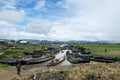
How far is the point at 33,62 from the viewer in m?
57.7

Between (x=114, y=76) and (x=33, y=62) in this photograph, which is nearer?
(x=114, y=76)

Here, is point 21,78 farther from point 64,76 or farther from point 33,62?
point 33,62

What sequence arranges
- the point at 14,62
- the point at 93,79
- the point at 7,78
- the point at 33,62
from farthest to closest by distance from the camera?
the point at 33,62, the point at 14,62, the point at 7,78, the point at 93,79

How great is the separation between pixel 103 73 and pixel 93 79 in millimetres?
2180

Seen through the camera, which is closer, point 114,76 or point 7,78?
point 114,76

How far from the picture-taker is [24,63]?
180 feet

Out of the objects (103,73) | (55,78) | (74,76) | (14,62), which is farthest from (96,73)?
(14,62)

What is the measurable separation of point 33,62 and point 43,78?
1097 inches

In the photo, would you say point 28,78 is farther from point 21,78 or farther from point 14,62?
point 14,62

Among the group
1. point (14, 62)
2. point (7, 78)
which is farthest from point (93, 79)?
point (14, 62)

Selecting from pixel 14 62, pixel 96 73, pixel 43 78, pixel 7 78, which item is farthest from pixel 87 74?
pixel 14 62

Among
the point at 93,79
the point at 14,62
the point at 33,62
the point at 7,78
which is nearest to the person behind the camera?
the point at 93,79

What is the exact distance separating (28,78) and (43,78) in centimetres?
218

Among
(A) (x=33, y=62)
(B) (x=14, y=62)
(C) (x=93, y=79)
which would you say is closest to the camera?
(C) (x=93, y=79)
